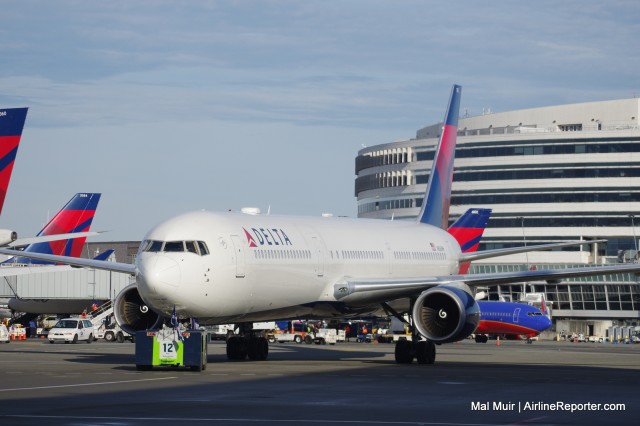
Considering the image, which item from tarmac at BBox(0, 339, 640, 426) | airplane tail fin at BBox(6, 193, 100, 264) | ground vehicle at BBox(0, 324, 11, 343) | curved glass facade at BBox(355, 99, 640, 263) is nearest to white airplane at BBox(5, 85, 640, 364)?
tarmac at BBox(0, 339, 640, 426)

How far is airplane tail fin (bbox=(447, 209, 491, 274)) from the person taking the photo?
5400cm

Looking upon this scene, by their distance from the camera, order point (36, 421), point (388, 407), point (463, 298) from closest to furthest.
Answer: point (36, 421) → point (388, 407) → point (463, 298)

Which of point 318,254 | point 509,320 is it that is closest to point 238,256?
point 318,254

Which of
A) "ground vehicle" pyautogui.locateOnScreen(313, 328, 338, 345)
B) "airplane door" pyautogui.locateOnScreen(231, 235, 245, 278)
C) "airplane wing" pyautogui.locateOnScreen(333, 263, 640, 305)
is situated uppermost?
"airplane door" pyautogui.locateOnScreen(231, 235, 245, 278)

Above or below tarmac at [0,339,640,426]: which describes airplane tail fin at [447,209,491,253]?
above

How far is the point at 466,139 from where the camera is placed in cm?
14512

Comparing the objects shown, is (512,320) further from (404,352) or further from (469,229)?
(404,352)

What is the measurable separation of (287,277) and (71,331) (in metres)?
32.0

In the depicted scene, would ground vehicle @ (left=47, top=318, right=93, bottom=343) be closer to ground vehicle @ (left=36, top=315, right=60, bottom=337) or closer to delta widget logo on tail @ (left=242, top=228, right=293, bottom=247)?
ground vehicle @ (left=36, top=315, right=60, bottom=337)

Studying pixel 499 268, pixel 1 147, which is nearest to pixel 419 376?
pixel 1 147

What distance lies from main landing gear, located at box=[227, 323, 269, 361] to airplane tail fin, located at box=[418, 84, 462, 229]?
43.8 ft

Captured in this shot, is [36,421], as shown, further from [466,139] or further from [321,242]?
[466,139]

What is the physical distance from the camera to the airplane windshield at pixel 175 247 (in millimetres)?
32906

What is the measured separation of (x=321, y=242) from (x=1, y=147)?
12387 mm
